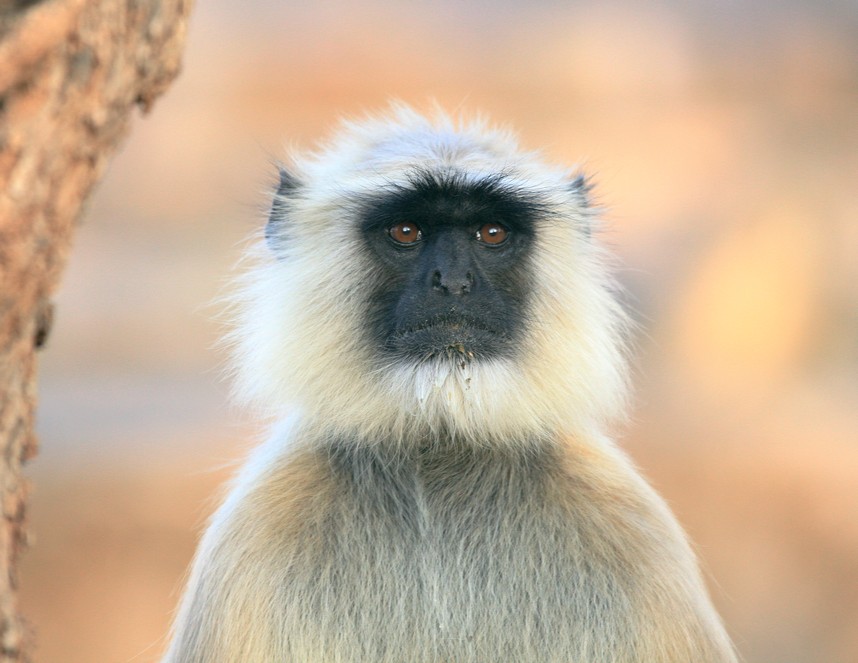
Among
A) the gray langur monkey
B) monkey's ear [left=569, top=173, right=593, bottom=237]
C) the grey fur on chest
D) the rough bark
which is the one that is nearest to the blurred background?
monkey's ear [left=569, top=173, right=593, bottom=237]

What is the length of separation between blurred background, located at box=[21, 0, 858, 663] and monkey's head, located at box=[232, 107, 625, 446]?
4.02 metres

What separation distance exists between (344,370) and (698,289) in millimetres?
5411

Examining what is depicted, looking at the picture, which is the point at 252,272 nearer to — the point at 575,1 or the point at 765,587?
the point at 765,587

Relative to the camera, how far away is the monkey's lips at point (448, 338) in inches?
113

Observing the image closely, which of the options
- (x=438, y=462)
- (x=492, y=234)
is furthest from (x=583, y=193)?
(x=438, y=462)

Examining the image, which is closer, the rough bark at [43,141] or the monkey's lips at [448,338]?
the rough bark at [43,141]

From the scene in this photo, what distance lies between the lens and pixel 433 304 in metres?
2.91

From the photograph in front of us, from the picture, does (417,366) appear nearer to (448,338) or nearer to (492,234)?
(448,338)

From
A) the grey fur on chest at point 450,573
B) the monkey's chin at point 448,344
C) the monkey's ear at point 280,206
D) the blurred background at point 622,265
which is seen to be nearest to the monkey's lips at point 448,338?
the monkey's chin at point 448,344

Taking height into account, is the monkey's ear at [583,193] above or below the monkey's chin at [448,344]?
above

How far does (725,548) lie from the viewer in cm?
732

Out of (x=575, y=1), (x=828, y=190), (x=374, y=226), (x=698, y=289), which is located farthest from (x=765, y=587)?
(x=374, y=226)

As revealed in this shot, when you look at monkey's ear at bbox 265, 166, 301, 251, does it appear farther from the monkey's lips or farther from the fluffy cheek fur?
the monkey's lips

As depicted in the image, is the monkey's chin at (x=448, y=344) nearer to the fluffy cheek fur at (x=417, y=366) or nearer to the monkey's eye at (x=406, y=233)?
the fluffy cheek fur at (x=417, y=366)
